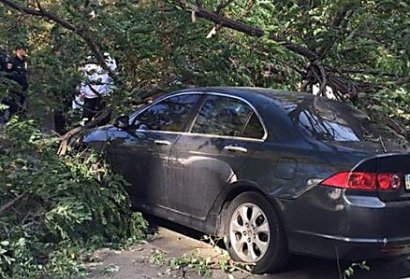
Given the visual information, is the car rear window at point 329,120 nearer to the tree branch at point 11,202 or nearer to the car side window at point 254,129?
the car side window at point 254,129

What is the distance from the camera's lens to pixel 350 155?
495 cm

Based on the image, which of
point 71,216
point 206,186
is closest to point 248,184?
point 206,186

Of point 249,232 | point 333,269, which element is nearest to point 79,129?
point 249,232

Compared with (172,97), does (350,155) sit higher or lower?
lower

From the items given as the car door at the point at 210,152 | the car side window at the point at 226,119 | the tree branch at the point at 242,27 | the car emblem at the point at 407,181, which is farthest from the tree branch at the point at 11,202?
the car emblem at the point at 407,181

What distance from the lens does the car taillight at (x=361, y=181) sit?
4.86 metres

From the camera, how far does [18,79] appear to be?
27.5 feet

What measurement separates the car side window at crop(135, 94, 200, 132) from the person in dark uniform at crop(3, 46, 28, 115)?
159 centimetres

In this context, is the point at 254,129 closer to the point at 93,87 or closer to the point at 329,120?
the point at 329,120

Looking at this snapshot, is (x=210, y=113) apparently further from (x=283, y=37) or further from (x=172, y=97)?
(x=283, y=37)

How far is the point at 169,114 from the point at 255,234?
1.83m

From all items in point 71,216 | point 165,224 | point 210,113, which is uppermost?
point 210,113

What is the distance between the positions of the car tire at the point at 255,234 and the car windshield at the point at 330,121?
76 cm

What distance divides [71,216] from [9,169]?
0.90m
